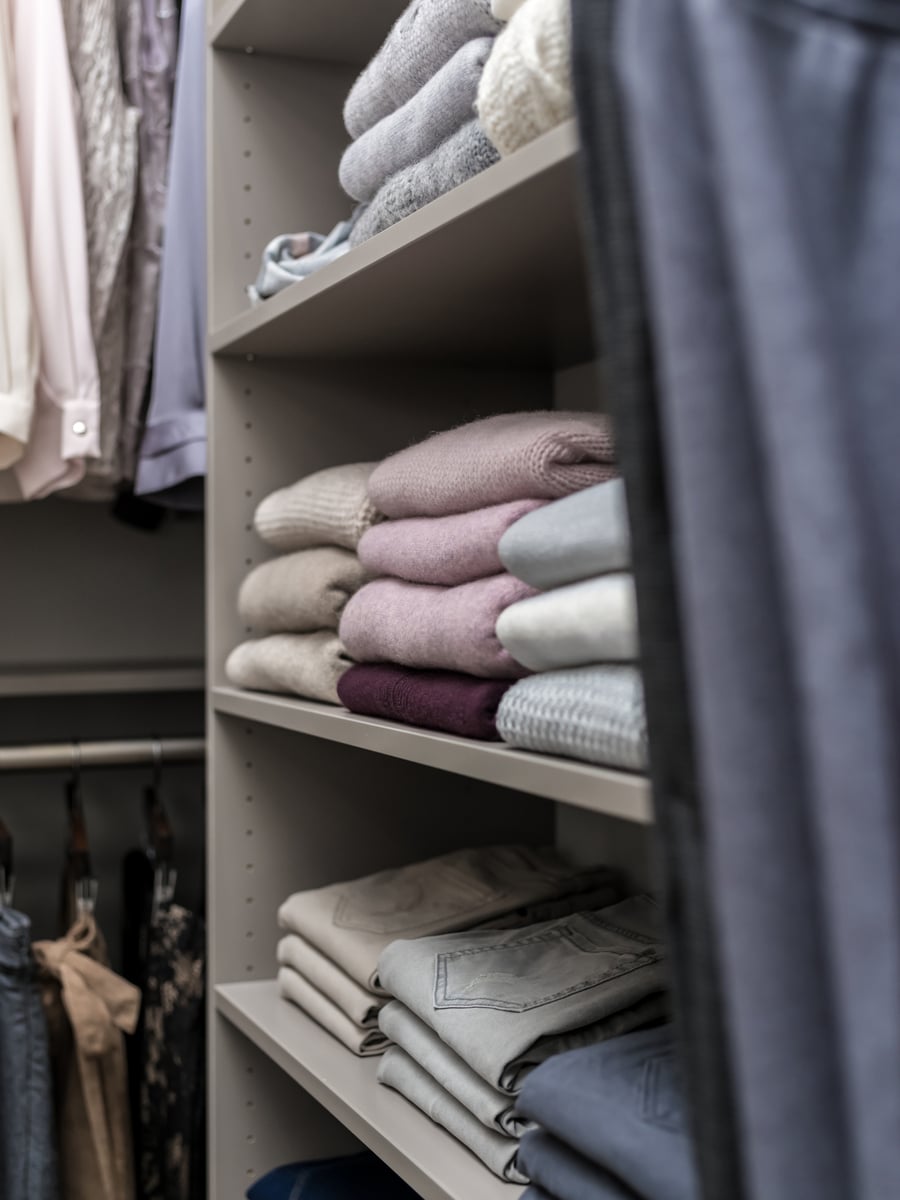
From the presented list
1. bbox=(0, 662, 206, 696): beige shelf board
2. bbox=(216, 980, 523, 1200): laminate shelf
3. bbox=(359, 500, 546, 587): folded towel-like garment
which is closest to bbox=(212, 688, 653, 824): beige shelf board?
bbox=(359, 500, 546, 587): folded towel-like garment

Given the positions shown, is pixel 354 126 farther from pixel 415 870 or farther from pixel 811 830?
pixel 811 830

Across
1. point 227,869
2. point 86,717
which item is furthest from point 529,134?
point 86,717

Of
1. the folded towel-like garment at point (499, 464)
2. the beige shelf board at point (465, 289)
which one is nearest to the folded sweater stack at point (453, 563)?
the folded towel-like garment at point (499, 464)

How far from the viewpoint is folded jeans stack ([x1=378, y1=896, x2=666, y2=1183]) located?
858 millimetres

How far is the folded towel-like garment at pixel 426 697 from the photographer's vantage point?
0.82 m

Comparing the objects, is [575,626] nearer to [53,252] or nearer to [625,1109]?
[625,1109]

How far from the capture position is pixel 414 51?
3.16ft

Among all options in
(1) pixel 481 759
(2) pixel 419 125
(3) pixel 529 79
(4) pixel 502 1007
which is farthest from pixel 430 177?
(4) pixel 502 1007

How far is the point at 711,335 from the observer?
39 centimetres

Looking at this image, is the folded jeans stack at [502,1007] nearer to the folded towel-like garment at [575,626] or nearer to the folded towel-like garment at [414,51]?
the folded towel-like garment at [575,626]

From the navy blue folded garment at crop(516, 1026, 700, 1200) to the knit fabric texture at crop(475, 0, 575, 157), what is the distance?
0.53 m

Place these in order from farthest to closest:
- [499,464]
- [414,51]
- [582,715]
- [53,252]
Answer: [53,252], [414,51], [499,464], [582,715]

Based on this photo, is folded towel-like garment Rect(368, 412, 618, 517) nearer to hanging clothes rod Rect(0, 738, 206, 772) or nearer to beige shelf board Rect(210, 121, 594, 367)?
beige shelf board Rect(210, 121, 594, 367)

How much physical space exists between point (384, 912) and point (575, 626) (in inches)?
22.5
